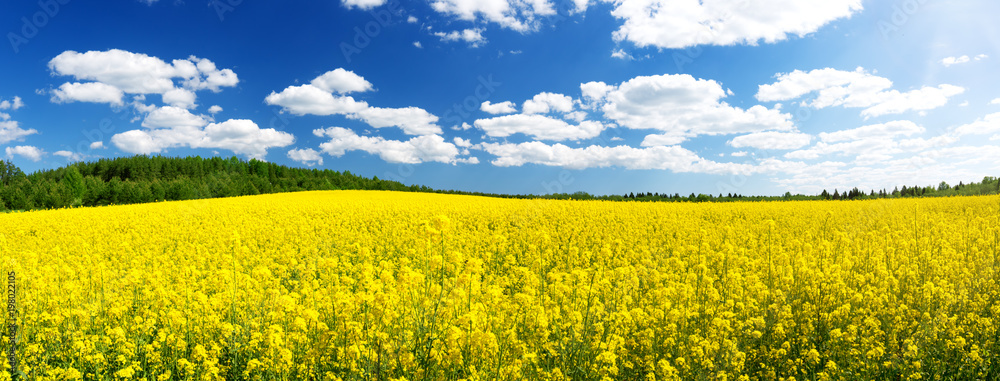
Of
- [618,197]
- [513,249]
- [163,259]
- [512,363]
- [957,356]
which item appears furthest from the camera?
[618,197]

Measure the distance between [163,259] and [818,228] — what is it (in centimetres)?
1986

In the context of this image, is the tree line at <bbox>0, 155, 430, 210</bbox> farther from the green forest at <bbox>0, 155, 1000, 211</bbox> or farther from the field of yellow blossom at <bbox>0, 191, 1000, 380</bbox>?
the field of yellow blossom at <bbox>0, 191, 1000, 380</bbox>

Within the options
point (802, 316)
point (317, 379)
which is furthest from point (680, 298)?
point (317, 379)

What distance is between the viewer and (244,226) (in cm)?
1653

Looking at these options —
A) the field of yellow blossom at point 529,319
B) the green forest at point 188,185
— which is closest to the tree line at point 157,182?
the green forest at point 188,185

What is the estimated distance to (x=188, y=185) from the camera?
54.5m

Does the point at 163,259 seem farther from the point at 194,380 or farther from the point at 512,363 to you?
the point at 512,363

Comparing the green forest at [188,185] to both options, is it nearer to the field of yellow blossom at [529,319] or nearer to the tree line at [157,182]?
the tree line at [157,182]

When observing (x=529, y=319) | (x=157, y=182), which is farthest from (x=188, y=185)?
(x=529, y=319)

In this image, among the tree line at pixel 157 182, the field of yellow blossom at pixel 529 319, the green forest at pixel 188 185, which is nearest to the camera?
the field of yellow blossom at pixel 529 319

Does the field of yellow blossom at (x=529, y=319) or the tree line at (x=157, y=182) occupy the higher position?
the tree line at (x=157, y=182)

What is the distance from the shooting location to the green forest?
117 feet

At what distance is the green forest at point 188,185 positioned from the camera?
35.6m

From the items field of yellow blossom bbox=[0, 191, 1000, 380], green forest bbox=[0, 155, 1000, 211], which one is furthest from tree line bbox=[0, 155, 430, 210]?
field of yellow blossom bbox=[0, 191, 1000, 380]
